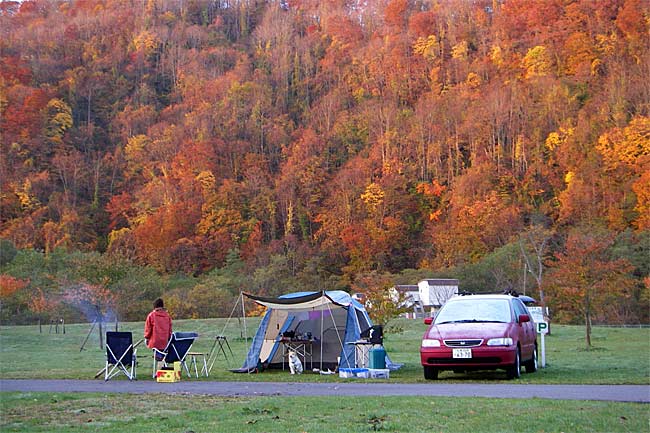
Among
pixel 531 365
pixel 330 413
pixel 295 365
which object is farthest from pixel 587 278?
pixel 330 413

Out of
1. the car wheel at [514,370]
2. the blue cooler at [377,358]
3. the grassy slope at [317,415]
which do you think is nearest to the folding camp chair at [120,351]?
the grassy slope at [317,415]

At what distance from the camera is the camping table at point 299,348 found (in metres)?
19.5

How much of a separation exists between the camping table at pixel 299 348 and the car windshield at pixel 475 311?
4353 millimetres


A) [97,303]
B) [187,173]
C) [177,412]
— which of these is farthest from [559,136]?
[177,412]

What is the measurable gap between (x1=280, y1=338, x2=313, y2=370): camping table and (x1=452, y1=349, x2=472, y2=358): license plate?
534 cm

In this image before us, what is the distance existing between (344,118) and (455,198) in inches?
1265

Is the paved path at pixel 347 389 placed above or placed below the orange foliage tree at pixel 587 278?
below

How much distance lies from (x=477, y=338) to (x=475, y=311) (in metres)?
1.29

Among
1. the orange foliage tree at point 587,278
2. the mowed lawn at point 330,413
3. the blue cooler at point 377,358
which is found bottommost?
the mowed lawn at point 330,413

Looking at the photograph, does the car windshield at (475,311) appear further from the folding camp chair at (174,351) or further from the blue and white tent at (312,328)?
the folding camp chair at (174,351)

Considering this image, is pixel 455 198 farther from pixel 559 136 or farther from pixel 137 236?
pixel 137 236

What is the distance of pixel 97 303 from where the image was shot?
37875 millimetres

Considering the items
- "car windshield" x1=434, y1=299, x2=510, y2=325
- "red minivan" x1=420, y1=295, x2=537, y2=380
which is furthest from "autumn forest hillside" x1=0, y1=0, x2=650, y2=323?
"red minivan" x1=420, y1=295, x2=537, y2=380

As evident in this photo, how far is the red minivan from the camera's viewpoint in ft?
48.5
